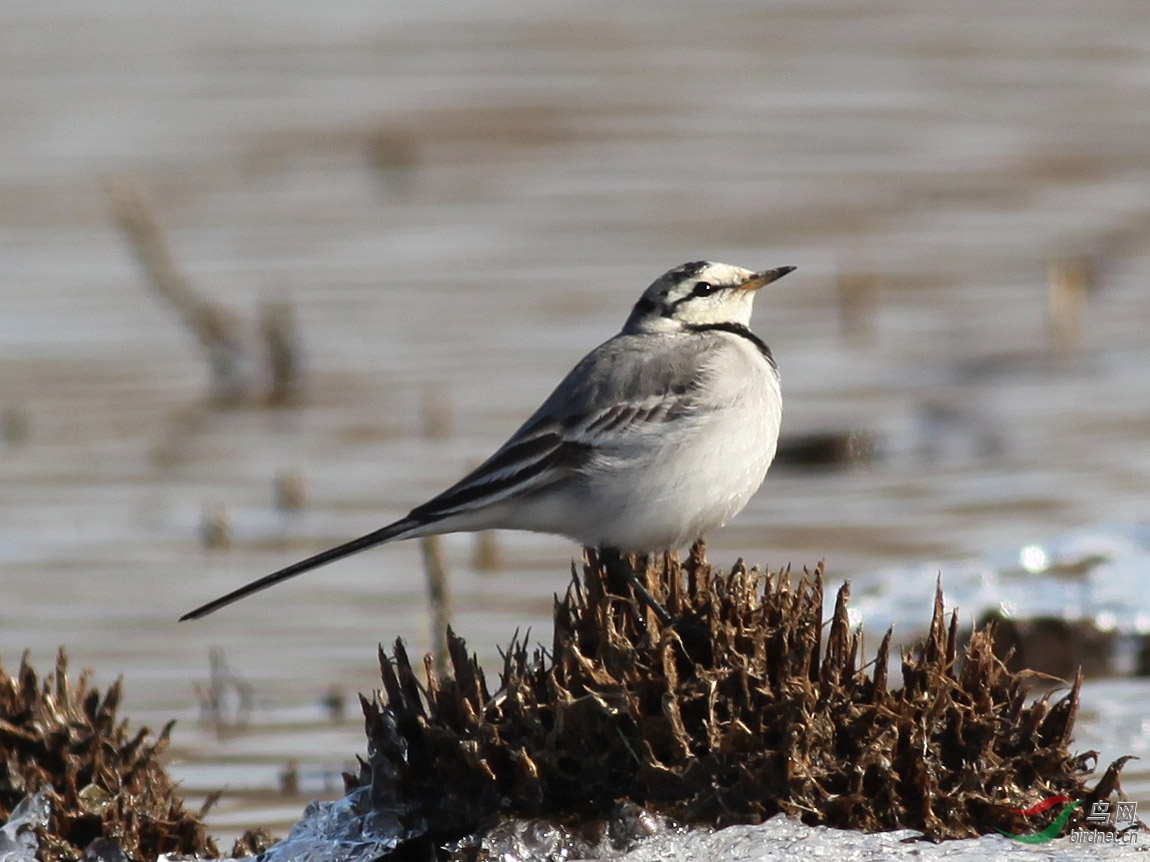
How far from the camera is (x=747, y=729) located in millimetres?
6984

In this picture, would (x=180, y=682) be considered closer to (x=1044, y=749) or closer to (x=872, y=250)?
(x=1044, y=749)

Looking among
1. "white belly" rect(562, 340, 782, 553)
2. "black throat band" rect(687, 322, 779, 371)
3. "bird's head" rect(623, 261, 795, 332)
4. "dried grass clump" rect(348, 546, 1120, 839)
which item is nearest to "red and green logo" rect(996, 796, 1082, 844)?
"dried grass clump" rect(348, 546, 1120, 839)

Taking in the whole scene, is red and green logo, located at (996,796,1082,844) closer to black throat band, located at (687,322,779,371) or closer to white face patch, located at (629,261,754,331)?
black throat band, located at (687,322,779,371)

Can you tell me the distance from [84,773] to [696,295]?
3.28m

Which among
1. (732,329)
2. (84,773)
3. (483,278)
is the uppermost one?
(483,278)

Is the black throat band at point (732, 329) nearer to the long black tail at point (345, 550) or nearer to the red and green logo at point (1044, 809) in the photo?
the long black tail at point (345, 550)

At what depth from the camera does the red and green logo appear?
279 inches

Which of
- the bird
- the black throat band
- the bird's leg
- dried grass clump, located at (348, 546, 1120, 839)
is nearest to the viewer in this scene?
dried grass clump, located at (348, 546, 1120, 839)

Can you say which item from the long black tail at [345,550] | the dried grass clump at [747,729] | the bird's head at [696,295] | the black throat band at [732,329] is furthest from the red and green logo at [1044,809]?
the bird's head at [696,295]

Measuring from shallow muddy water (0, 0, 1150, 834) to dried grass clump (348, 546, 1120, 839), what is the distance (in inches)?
93.2

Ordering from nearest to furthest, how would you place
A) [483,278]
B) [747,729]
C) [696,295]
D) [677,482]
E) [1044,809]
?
[747,729], [1044,809], [677,482], [696,295], [483,278]

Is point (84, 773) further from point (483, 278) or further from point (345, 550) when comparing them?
point (483, 278)

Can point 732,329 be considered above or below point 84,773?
above

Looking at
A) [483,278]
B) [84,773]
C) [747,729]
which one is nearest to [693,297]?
[747,729]
